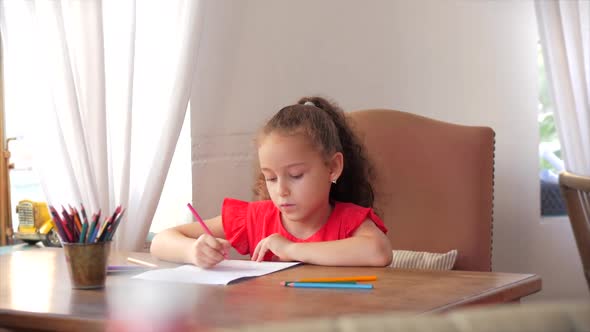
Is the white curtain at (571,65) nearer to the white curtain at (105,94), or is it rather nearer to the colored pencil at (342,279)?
the white curtain at (105,94)

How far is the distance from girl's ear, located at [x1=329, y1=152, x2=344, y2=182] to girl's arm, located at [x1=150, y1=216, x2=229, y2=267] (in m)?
0.30

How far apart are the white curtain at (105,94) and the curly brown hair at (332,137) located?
0.51 meters

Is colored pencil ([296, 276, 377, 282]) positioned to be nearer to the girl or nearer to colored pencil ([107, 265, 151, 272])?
the girl

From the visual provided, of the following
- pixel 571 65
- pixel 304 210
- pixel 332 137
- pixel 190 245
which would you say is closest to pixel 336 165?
pixel 332 137

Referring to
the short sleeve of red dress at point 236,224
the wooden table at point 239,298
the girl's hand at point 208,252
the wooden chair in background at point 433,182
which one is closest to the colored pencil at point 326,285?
the wooden table at point 239,298

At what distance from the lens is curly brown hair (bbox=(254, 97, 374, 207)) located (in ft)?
5.83

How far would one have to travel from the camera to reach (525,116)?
3189mm

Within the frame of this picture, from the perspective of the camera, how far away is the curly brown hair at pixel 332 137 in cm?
178

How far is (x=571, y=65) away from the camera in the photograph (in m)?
3.17

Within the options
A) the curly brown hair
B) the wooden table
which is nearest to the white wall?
the curly brown hair

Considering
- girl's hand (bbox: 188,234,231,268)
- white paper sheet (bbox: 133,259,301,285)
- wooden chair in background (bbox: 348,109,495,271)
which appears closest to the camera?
white paper sheet (bbox: 133,259,301,285)

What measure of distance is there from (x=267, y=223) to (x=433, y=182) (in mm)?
631

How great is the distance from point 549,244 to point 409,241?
1.19m

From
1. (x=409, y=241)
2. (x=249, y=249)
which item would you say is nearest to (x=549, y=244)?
(x=409, y=241)
